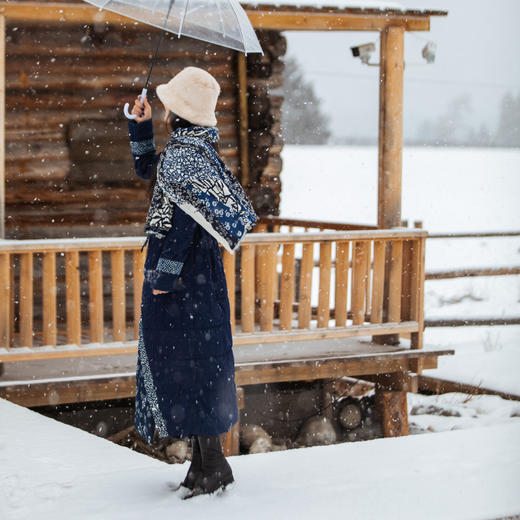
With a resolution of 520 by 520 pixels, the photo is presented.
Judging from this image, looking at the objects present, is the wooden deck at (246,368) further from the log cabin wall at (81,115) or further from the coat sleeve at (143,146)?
the coat sleeve at (143,146)

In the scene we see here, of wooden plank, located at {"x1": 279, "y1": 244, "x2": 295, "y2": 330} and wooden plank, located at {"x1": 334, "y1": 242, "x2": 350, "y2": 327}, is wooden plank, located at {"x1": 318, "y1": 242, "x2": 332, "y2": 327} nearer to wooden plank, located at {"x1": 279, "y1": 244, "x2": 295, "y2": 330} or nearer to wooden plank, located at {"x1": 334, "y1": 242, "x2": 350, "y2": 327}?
wooden plank, located at {"x1": 334, "y1": 242, "x2": 350, "y2": 327}

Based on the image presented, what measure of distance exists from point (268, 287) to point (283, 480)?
332 centimetres

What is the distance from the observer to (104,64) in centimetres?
904

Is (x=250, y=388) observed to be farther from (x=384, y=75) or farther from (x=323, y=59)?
(x=323, y=59)

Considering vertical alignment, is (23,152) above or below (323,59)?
below

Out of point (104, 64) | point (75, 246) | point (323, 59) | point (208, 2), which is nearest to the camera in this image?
point (208, 2)

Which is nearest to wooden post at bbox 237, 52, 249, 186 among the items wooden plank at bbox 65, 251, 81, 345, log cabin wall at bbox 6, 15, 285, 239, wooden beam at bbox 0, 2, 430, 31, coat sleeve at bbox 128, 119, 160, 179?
log cabin wall at bbox 6, 15, 285, 239

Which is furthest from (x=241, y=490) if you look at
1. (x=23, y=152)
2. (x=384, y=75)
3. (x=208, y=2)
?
(x=23, y=152)

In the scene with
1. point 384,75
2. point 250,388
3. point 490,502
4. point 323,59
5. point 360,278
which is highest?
point 323,59

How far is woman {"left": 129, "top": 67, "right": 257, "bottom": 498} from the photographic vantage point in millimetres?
3640

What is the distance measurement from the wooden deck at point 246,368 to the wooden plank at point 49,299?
34 centimetres

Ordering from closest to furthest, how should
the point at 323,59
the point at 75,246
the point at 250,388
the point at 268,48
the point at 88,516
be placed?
the point at 88,516 < the point at 75,246 < the point at 250,388 < the point at 268,48 < the point at 323,59

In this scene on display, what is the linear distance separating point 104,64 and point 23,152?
1.27 m

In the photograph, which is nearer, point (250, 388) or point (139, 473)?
point (139, 473)
